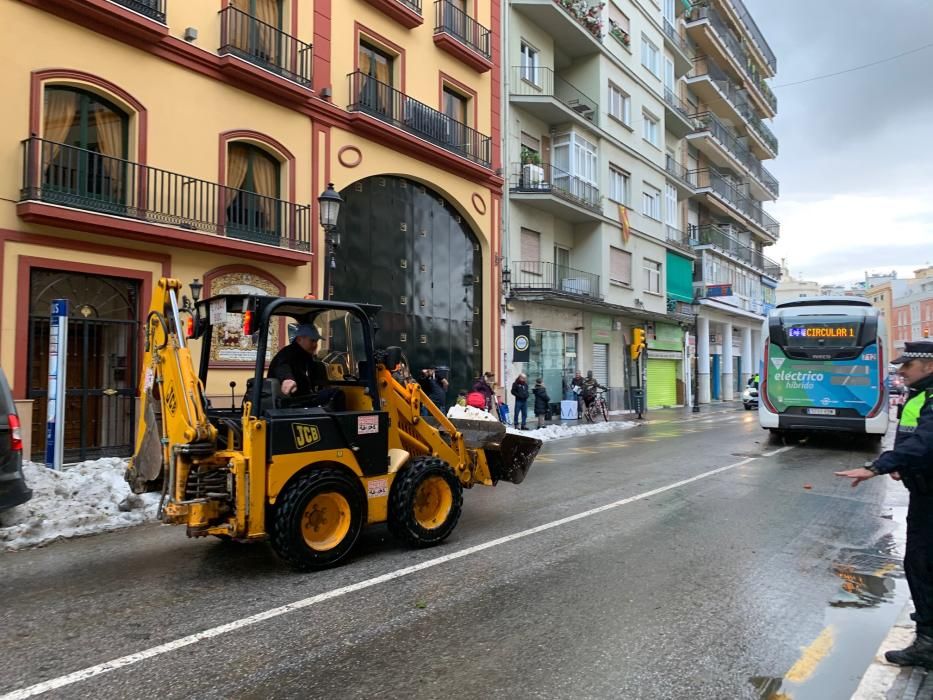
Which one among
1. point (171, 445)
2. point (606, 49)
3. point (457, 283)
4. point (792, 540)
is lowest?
point (792, 540)

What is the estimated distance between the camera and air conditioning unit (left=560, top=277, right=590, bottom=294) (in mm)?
24294

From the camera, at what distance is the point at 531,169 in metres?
22.2

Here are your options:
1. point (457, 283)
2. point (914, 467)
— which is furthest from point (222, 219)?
point (914, 467)

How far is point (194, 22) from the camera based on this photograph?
12836mm

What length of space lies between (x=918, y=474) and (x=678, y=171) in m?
33.2

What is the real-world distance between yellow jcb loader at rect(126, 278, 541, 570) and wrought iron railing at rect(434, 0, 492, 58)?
15.0 metres

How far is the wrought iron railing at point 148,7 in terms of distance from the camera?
453 inches

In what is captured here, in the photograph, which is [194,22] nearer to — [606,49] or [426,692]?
[426,692]

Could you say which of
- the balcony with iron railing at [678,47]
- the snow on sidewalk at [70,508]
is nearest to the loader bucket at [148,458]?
the snow on sidewalk at [70,508]

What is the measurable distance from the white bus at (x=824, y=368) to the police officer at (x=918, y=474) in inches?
460

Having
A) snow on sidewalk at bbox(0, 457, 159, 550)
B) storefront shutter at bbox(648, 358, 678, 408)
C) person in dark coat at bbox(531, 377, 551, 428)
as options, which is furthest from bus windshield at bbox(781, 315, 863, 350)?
storefront shutter at bbox(648, 358, 678, 408)

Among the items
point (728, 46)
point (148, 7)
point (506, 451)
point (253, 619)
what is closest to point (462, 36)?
point (148, 7)

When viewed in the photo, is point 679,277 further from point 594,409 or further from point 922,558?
point 922,558

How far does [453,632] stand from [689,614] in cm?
163
